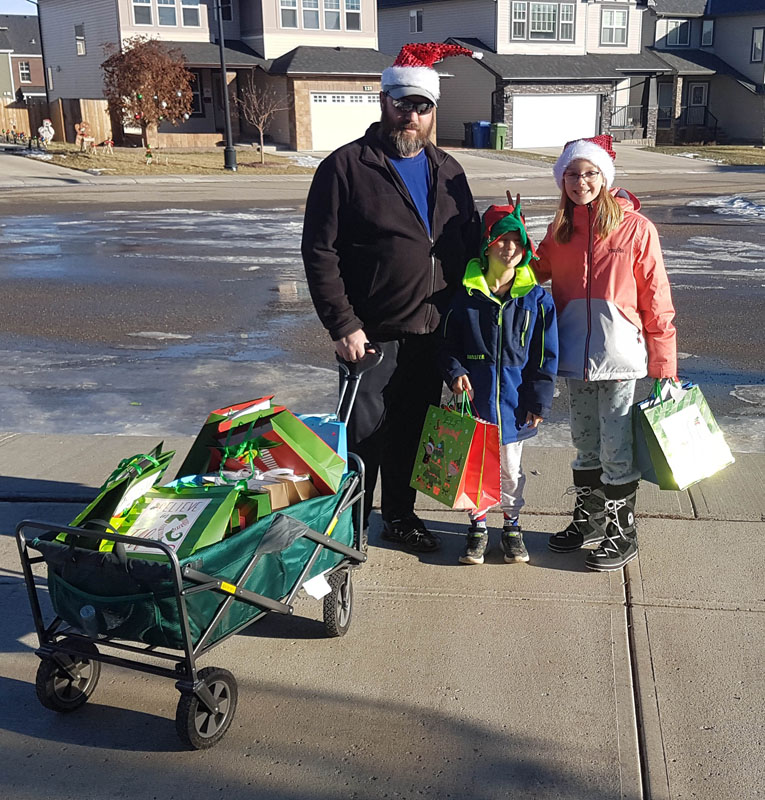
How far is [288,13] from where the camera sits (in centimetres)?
3669

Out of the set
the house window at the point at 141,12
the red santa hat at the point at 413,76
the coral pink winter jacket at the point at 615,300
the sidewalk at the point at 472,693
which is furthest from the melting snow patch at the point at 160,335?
the house window at the point at 141,12

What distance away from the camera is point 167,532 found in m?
2.98

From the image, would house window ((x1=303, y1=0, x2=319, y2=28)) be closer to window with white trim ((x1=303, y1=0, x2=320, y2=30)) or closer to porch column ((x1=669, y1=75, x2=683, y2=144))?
window with white trim ((x1=303, y1=0, x2=320, y2=30))

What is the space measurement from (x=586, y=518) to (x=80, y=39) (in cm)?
3890

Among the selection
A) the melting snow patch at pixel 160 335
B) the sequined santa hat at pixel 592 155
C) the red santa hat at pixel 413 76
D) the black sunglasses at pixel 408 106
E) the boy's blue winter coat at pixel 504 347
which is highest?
the red santa hat at pixel 413 76

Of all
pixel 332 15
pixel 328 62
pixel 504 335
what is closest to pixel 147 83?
pixel 328 62

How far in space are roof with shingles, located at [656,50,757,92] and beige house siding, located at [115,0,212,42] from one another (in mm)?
21860

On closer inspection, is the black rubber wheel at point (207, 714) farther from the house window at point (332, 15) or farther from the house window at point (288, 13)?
the house window at point (332, 15)

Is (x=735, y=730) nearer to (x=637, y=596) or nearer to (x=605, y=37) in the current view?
(x=637, y=596)

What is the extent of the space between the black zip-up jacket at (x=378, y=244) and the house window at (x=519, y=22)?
39.2 m

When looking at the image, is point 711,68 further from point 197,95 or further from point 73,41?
point 73,41

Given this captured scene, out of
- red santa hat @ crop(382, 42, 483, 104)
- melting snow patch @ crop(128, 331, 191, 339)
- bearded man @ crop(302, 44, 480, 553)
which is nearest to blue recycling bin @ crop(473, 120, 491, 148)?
melting snow patch @ crop(128, 331, 191, 339)

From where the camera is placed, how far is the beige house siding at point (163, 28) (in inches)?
1336

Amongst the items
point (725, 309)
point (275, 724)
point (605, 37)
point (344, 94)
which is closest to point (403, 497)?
point (275, 724)
